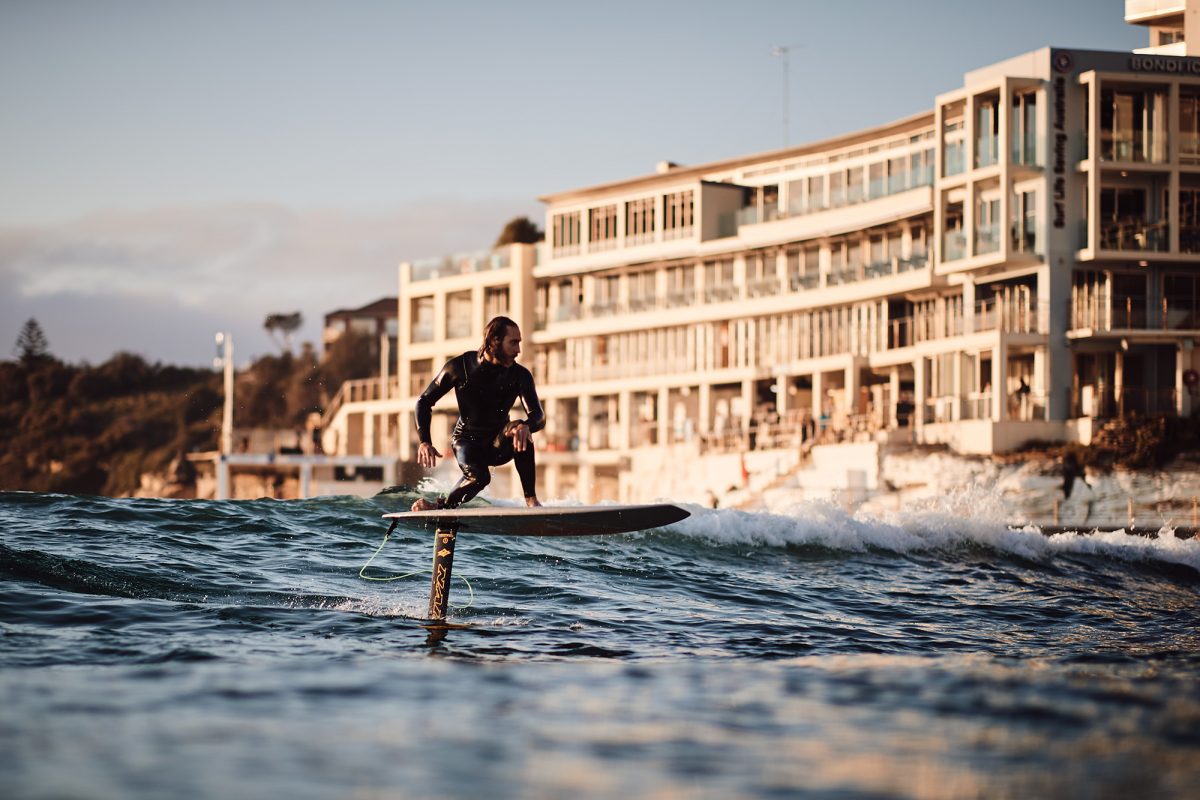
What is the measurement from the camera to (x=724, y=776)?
5.84 m

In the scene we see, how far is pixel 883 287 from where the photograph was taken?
A: 55312 millimetres

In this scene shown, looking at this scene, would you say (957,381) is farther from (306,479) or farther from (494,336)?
(494,336)

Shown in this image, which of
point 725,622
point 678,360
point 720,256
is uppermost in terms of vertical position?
point 720,256

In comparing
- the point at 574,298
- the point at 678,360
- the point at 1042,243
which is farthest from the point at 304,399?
the point at 1042,243

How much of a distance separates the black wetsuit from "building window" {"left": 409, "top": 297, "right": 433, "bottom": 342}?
206 feet

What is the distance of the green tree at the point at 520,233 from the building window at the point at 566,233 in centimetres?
1541

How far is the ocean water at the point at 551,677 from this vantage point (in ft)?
19.2

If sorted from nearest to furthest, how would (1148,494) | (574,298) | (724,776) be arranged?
(724,776)
(1148,494)
(574,298)

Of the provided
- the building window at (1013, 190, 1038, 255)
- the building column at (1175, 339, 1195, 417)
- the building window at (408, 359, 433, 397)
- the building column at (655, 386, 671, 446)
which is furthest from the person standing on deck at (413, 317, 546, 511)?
the building window at (408, 359, 433, 397)

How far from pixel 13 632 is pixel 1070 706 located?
6545mm

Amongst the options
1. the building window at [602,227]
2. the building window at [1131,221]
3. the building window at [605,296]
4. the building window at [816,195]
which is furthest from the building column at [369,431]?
the building window at [1131,221]

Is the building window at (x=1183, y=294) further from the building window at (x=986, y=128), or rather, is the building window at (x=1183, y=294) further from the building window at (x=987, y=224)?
the building window at (x=986, y=128)

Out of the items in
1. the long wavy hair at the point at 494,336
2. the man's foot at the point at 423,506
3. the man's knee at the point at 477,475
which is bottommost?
the man's foot at the point at 423,506

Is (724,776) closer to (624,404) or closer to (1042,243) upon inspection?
(1042,243)
